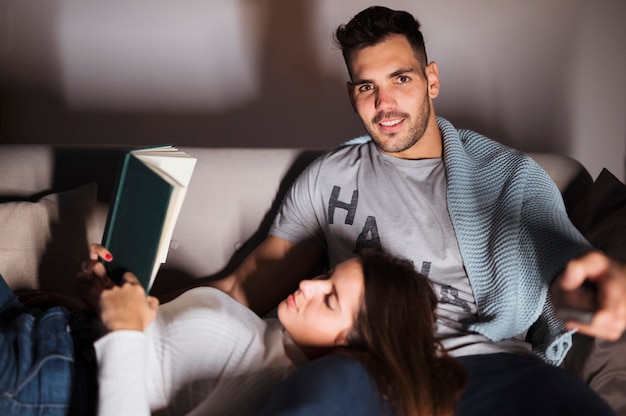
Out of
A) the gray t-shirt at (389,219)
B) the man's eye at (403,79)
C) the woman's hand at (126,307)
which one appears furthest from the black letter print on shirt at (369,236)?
the woman's hand at (126,307)

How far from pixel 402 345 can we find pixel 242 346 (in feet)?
1.14

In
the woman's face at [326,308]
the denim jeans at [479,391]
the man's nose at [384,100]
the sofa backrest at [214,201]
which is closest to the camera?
the denim jeans at [479,391]

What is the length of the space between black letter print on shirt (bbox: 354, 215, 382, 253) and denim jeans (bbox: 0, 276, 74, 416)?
75cm

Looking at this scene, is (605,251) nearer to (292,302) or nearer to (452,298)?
(452,298)

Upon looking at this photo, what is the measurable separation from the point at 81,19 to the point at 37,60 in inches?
9.7

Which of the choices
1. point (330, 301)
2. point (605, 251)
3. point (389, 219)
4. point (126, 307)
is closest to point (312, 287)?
point (330, 301)

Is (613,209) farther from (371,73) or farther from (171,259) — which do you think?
(171,259)

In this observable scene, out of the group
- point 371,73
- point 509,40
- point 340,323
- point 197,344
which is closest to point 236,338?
point 197,344

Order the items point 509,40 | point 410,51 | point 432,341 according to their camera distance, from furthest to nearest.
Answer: point 509,40 → point 410,51 → point 432,341

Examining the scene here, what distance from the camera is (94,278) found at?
1407 mm

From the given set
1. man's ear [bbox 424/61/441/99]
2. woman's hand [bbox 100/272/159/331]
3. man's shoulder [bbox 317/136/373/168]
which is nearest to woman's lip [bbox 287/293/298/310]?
woman's hand [bbox 100/272/159/331]

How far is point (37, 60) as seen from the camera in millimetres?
2746

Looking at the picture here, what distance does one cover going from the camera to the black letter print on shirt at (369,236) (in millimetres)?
1802

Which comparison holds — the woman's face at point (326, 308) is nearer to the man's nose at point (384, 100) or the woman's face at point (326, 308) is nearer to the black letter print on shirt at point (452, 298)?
the black letter print on shirt at point (452, 298)
